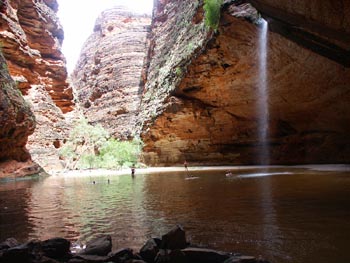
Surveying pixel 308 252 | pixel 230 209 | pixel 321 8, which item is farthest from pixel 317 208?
pixel 321 8

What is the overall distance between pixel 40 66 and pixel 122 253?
41439 millimetres

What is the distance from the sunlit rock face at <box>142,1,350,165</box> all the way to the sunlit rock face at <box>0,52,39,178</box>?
12.9 m

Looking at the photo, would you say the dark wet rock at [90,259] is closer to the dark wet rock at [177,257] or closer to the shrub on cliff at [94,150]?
the dark wet rock at [177,257]

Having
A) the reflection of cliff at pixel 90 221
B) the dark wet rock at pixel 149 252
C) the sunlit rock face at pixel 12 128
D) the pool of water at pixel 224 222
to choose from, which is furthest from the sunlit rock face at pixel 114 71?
the dark wet rock at pixel 149 252

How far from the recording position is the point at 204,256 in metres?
3.49

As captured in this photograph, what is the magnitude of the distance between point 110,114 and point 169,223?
4712 cm

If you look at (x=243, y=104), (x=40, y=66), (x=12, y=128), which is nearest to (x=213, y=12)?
(x=243, y=104)

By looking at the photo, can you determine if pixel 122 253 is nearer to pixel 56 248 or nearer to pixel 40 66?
pixel 56 248

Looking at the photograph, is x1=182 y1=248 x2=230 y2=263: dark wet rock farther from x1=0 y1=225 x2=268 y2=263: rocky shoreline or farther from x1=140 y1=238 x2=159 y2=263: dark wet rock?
x1=140 y1=238 x2=159 y2=263: dark wet rock

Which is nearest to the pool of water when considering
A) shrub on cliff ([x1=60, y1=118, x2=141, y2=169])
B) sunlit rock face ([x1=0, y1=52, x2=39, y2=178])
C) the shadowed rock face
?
sunlit rock face ([x1=0, y1=52, x2=39, y2=178])

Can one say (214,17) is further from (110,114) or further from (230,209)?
(110,114)

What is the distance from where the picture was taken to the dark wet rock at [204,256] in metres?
3.46

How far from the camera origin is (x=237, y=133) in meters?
29.9

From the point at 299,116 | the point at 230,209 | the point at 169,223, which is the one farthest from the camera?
the point at 299,116
